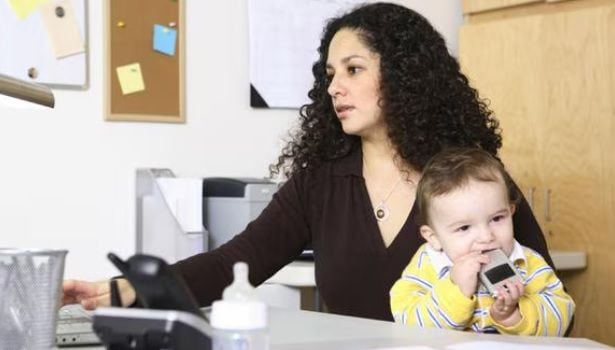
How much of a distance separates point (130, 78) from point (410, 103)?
1.10 metres

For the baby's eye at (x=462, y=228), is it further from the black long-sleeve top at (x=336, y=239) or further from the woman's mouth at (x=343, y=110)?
the woman's mouth at (x=343, y=110)

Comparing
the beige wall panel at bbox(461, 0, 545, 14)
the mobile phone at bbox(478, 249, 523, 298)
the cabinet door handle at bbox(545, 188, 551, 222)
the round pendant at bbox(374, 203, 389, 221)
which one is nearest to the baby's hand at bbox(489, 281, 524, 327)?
the mobile phone at bbox(478, 249, 523, 298)

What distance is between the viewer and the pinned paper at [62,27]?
2.74 meters

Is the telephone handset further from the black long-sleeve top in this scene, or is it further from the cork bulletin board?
the cork bulletin board

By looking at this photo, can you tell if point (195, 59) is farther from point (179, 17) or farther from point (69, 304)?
point (69, 304)

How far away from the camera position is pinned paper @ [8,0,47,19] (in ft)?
8.82

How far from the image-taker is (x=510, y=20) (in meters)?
3.21

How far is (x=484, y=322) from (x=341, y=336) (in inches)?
13.7

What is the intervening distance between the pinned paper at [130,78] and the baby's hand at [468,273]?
64.9 inches

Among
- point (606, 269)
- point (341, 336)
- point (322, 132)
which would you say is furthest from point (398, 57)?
point (606, 269)

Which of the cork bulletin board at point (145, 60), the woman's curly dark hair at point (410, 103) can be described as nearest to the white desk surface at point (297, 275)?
the woman's curly dark hair at point (410, 103)

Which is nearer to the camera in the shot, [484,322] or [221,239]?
[484,322]

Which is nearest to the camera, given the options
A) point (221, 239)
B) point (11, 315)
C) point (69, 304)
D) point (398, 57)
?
point (11, 315)

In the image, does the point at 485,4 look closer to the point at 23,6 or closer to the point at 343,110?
the point at 343,110
